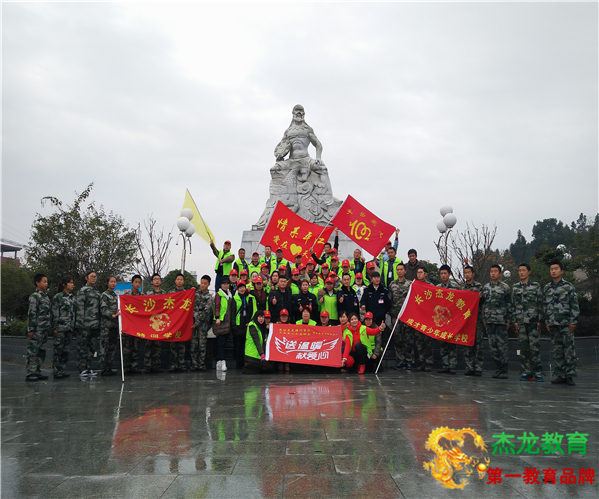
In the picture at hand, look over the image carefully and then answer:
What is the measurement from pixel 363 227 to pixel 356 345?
4339mm

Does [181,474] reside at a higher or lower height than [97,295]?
lower

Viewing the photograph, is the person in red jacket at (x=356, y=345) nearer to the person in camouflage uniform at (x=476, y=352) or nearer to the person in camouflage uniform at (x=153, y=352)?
the person in camouflage uniform at (x=476, y=352)

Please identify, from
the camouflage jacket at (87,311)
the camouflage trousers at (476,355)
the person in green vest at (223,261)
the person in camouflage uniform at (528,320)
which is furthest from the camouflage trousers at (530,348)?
the camouflage jacket at (87,311)

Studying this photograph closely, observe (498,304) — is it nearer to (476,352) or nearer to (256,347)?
(476,352)

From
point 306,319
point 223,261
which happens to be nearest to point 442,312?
point 306,319

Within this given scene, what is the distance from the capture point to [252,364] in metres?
10.4

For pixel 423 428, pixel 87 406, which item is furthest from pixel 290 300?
pixel 423 428

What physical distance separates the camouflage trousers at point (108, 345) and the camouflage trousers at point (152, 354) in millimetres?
704

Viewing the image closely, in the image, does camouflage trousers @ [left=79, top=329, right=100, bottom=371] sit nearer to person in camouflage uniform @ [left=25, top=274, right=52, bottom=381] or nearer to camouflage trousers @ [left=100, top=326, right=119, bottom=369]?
camouflage trousers @ [left=100, top=326, right=119, bottom=369]

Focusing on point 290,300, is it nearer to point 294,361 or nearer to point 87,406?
point 294,361

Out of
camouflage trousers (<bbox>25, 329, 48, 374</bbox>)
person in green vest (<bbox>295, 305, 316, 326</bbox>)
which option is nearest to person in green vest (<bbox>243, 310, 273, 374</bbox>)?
person in green vest (<bbox>295, 305, 316, 326</bbox>)

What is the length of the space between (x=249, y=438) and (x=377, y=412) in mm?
1945

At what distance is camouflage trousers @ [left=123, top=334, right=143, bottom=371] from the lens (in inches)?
432

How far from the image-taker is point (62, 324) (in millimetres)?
10406
